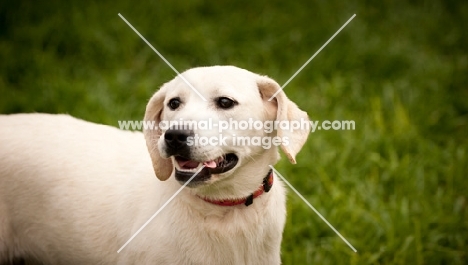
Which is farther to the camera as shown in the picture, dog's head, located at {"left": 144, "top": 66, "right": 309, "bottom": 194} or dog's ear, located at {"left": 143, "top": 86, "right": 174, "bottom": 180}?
dog's ear, located at {"left": 143, "top": 86, "right": 174, "bottom": 180}

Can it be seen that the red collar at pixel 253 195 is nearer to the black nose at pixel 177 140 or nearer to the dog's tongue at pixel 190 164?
the dog's tongue at pixel 190 164

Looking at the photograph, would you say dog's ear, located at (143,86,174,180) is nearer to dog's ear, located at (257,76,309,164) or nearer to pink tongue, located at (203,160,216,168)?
pink tongue, located at (203,160,216,168)

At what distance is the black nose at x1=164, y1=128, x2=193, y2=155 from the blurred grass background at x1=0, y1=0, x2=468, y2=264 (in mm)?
1794

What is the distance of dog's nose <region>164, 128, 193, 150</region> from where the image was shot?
290cm

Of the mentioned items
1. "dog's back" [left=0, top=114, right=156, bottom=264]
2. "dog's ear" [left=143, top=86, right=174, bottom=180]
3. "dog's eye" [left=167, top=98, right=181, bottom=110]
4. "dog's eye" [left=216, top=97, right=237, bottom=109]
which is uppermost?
"dog's eye" [left=216, top=97, right=237, bottom=109]

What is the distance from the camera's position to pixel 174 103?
10.7 ft

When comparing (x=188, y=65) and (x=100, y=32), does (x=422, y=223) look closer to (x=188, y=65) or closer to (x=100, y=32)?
(x=188, y=65)

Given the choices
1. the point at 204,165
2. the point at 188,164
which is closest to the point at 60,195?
the point at 188,164

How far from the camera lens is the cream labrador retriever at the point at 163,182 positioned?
10.2 ft

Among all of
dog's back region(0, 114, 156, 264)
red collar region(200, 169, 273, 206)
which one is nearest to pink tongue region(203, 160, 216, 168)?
red collar region(200, 169, 273, 206)

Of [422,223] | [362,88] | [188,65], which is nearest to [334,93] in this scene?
[362,88]

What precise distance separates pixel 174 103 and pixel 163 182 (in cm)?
50

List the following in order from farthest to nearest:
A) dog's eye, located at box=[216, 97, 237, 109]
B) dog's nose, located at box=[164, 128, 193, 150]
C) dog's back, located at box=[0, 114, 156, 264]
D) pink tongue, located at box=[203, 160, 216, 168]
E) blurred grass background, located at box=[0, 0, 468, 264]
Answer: blurred grass background, located at box=[0, 0, 468, 264] → dog's back, located at box=[0, 114, 156, 264] → dog's eye, located at box=[216, 97, 237, 109] → pink tongue, located at box=[203, 160, 216, 168] → dog's nose, located at box=[164, 128, 193, 150]

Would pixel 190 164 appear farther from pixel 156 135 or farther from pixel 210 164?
pixel 156 135
